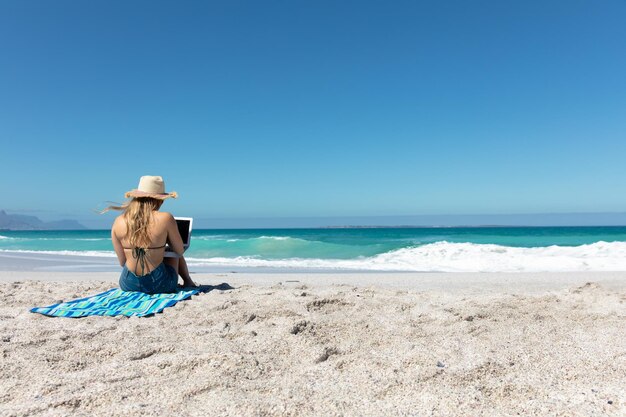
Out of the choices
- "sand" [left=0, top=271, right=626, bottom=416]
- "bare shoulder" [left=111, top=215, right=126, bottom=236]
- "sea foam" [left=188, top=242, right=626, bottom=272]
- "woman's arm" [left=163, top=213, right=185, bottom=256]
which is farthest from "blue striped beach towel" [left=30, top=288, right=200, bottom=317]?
"sea foam" [left=188, top=242, right=626, bottom=272]

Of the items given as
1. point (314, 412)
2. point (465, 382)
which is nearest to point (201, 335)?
point (314, 412)

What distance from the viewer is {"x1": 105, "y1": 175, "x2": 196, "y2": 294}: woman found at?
4.40 m

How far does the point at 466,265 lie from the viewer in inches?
460

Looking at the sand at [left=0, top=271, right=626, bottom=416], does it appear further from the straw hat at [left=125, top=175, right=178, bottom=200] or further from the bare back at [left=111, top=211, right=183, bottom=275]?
the straw hat at [left=125, top=175, right=178, bottom=200]

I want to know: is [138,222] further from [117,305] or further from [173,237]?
[117,305]

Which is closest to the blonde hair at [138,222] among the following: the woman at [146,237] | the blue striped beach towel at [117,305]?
the woman at [146,237]

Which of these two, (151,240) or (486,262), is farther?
(486,262)

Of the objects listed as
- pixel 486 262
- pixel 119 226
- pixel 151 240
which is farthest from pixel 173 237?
pixel 486 262

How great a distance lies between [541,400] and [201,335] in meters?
2.29

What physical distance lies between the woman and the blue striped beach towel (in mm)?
161

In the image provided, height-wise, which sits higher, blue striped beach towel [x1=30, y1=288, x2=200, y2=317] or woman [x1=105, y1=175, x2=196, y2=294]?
woman [x1=105, y1=175, x2=196, y2=294]

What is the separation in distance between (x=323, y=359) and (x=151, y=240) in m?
2.48

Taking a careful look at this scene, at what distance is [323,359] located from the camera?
2.78 meters

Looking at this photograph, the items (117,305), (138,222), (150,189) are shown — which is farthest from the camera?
(150,189)
